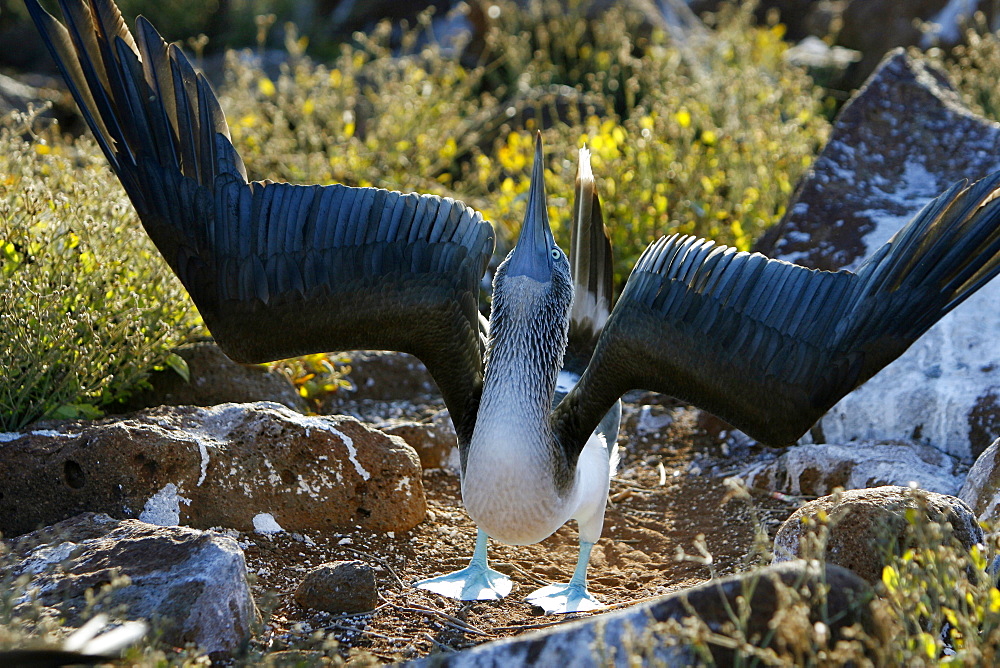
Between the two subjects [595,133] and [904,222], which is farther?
[595,133]

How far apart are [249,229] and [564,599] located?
1876 millimetres

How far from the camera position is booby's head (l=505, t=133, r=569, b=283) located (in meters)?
3.89

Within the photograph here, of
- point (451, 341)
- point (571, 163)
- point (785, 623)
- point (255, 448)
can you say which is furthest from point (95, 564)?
point (571, 163)

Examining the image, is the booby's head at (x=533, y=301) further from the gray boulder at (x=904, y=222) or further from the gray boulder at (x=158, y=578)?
the gray boulder at (x=904, y=222)

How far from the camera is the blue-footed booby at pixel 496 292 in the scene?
11.9 ft

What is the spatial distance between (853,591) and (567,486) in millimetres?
1429

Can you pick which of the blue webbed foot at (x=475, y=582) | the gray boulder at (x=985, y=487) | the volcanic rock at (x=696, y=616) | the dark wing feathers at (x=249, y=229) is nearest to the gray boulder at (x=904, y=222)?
the gray boulder at (x=985, y=487)

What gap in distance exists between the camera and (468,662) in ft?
9.01

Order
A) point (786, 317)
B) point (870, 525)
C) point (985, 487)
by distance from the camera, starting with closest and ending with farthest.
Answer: point (870, 525) < point (786, 317) < point (985, 487)

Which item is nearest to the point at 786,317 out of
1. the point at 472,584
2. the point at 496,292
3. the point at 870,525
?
the point at 870,525

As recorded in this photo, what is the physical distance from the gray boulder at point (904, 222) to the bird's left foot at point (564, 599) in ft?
5.99

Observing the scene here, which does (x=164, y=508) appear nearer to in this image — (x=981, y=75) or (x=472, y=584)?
(x=472, y=584)

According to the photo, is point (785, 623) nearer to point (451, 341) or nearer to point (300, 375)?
point (451, 341)

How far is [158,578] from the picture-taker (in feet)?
10.8
